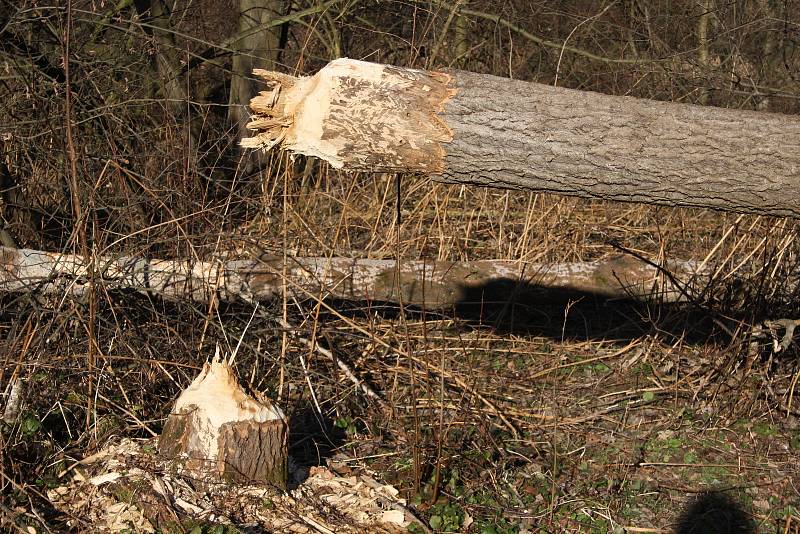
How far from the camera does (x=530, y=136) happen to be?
2.89m

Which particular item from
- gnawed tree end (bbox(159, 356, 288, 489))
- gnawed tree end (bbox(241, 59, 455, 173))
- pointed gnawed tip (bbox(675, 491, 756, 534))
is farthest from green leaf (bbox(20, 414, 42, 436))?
pointed gnawed tip (bbox(675, 491, 756, 534))

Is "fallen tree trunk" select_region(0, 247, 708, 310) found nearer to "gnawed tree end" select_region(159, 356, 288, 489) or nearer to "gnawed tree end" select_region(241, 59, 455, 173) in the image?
"gnawed tree end" select_region(159, 356, 288, 489)

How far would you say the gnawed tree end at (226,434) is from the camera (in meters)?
3.31

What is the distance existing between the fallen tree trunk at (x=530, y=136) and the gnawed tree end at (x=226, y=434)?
106 cm

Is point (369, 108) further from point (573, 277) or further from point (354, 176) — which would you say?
point (354, 176)

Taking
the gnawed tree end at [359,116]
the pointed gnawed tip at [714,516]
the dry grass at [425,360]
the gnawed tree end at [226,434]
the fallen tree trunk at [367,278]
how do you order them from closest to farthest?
1. the gnawed tree end at [359,116]
2. the gnawed tree end at [226,434]
3. the pointed gnawed tip at [714,516]
4. the dry grass at [425,360]
5. the fallen tree trunk at [367,278]

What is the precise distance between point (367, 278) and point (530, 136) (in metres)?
2.02

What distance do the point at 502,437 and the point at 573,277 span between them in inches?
49.3

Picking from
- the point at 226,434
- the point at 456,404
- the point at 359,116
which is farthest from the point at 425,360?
the point at 359,116

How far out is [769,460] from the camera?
12.9ft

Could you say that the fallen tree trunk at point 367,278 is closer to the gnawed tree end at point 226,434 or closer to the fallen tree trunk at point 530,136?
the gnawed tree end at point 226,434

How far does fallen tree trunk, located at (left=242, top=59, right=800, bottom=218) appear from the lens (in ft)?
9.05

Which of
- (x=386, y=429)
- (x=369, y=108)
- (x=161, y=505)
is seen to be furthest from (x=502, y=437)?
(x=369, y=108)

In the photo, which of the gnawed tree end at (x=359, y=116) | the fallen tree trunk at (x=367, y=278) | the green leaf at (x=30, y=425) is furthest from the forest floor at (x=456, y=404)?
the gnawed tree end at (x=359, y=116)
